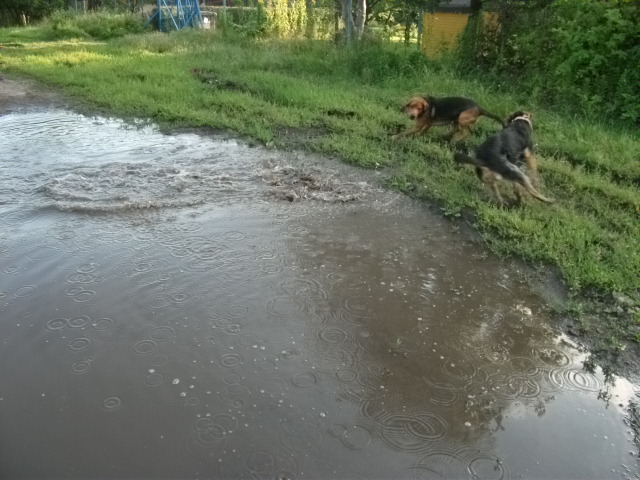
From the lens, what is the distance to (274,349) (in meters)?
3.28

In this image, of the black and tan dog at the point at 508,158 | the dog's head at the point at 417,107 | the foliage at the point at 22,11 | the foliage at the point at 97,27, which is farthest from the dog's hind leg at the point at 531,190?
the foliage at the point at 22,11

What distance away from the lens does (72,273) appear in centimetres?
407

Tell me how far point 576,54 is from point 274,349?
23.3 feet

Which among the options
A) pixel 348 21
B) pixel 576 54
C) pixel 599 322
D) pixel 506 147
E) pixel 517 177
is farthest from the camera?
pixel 348 21

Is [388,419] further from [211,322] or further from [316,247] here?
[316,247]

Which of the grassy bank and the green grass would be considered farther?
the green grass

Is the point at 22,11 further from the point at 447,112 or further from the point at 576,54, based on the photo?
the point at 576,54

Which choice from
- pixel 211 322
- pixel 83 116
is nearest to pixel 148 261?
pixel 211 322

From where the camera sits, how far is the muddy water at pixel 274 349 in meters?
2.57

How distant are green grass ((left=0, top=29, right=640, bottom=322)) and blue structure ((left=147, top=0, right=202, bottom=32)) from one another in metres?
4.75

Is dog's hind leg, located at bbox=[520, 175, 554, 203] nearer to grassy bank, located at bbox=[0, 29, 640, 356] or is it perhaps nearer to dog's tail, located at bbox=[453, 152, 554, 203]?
dog's tail, located at bbox=[453, 152, 554, 203]

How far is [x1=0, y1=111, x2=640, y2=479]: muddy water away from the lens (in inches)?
101

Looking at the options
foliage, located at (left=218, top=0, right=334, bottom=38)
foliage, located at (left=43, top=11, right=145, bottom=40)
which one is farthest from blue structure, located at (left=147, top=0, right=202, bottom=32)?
foliage, located at (left=218, top=0, right=334, bottom=38)

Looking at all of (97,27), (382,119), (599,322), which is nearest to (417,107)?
(382,119)
